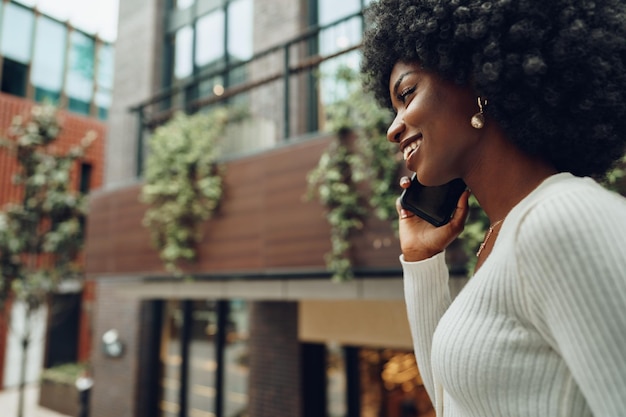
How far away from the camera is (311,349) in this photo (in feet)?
20.9

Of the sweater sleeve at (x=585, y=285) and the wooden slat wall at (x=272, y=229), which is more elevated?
the wooden slat wall at (x=272, y=229)

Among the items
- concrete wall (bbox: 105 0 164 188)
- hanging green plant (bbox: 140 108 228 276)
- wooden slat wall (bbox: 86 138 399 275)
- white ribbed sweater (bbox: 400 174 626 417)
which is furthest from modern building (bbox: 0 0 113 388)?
white ribbed sweater (bbox: 400 174 626 417)

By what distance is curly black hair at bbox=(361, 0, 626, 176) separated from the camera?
100cm

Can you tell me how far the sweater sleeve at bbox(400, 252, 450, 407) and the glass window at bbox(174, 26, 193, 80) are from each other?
8.39m

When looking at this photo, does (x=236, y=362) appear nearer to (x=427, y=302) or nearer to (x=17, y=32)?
(x=427, y=302)

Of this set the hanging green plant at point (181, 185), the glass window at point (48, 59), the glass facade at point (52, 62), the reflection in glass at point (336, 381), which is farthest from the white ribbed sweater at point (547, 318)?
the glass window at point (48, 59)

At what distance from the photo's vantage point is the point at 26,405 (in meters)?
12.2

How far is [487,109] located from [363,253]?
9.54 ft

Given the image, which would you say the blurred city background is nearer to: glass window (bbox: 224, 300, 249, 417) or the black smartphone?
glass window (bbox: 224, 300, 249, 417)

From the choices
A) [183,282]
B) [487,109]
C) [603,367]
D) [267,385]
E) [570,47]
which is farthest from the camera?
[267,385]

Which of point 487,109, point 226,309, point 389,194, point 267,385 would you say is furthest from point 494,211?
point 226,309

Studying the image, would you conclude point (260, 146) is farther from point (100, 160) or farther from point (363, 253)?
point (100, 160)

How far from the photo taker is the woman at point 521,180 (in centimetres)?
77

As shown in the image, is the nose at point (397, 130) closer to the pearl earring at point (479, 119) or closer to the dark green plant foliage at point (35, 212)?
the pearl earring at point (479, 119)
